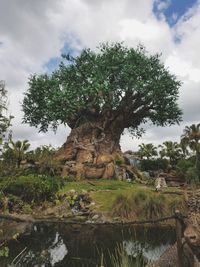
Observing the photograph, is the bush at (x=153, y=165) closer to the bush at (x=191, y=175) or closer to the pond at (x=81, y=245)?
the bush at (x=191, y=175)

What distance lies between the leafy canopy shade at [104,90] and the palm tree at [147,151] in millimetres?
12856

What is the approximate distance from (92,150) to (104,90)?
6452 millimetres

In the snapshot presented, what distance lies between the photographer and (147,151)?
59.8 m

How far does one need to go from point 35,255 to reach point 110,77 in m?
32.7

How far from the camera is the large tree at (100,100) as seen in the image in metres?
42.3

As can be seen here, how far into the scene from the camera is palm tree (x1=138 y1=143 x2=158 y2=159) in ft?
196

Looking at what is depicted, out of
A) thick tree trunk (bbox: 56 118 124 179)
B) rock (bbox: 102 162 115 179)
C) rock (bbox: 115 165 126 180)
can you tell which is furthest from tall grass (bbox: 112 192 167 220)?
rock (bbox: 115 165 126 180)

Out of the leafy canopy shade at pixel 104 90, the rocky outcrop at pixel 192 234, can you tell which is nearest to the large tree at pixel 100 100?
the leafy canopy shade at pixel 104 90

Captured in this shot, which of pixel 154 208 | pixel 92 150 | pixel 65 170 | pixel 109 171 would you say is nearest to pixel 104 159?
pixel 109 171

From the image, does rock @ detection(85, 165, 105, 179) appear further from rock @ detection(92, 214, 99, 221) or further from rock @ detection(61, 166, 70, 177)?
rock @ detection(92, 214, 99, 221)

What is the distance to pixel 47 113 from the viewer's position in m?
42.7

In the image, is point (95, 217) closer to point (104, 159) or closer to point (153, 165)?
point (104, 159)

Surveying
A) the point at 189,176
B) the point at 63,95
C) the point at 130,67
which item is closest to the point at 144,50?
the point at 130,67

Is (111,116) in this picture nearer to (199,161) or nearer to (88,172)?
(88,172)
